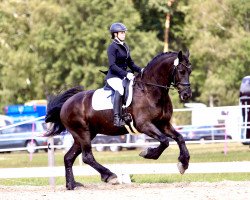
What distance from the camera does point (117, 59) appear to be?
14.7 m

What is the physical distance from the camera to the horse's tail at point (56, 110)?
16125mm

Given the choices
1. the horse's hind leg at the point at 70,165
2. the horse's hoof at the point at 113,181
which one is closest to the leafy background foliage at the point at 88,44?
the horse's hind leg at the point at 70,165

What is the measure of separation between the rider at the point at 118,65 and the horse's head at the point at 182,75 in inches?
32.5

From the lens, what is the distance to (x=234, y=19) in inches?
2172

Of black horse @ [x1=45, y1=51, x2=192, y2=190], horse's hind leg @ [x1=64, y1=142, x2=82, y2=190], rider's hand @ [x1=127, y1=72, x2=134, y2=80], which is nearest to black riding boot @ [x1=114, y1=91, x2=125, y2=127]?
black horse @ [x1=45, y1=51, x2=192, y2=190]

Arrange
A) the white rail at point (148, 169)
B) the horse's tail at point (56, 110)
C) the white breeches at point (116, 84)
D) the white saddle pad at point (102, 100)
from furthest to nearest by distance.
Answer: the horse's tail at point (56, 110) < the white rail at point (148, 169) < the white saddle pad at point (102, 100) < the white breeches at point (116, 84)

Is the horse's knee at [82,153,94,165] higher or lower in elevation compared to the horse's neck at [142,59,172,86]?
lower

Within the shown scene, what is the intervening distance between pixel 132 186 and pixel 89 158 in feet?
2.99

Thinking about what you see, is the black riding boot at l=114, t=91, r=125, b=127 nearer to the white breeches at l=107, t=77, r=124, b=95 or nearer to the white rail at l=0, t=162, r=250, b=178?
the white breeches at l=107, t=77, r=124, b=95

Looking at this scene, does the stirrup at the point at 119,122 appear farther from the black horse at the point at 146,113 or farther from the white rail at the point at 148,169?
the white rail at the point at 148,169

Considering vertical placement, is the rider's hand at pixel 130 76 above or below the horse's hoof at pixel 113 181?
above

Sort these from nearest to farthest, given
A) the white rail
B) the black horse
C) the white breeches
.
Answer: the black horse
the white breeches
the white rail

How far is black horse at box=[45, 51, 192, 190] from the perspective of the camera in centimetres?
1420

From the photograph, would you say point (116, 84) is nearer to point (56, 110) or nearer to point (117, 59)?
point (117, 59)
